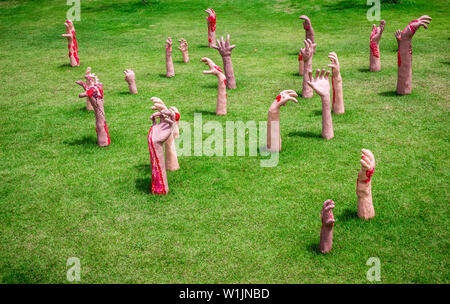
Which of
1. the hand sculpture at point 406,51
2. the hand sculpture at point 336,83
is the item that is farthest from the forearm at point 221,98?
the hand sculpture at point 406,51

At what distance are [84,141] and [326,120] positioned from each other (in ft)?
17.3

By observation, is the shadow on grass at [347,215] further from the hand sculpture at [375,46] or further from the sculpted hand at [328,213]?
the hand sculpture at [375,46]

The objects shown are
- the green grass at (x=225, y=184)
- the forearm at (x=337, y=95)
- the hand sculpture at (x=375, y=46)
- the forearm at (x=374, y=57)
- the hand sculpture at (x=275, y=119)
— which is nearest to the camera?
the green grass at (x=225, y=184)

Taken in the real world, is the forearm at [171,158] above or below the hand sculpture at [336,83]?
below

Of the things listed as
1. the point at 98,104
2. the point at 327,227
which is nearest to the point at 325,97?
the point at 327,227

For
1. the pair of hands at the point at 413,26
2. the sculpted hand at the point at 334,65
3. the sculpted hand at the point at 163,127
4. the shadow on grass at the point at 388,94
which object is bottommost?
the shadow on grass at the point at 388,94

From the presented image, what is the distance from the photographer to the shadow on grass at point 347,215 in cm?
596

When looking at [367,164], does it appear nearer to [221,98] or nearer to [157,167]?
[157,167]

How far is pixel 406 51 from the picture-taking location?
998 cm

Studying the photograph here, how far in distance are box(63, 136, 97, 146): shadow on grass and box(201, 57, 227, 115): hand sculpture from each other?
9.86 feet

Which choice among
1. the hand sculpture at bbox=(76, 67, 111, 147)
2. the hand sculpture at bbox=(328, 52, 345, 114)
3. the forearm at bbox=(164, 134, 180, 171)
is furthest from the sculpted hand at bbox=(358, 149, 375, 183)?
the hand sculpture at bbox=(76, 67, 111, 147)

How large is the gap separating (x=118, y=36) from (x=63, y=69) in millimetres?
5477

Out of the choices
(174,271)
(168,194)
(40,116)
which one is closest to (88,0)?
(40,116)

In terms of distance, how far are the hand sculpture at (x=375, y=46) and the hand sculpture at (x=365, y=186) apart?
767 cm
